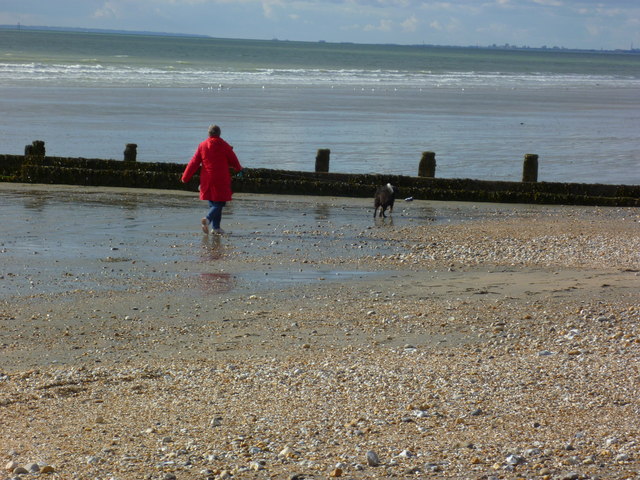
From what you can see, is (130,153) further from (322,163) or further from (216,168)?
(216,168)

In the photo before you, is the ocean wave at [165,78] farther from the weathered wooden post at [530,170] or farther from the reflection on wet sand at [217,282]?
the reflection on wet sand at [217,282]

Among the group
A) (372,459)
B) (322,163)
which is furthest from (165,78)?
(372,459)

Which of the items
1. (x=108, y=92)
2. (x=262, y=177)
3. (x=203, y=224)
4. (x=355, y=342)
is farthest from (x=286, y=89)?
(x=355, y=342)

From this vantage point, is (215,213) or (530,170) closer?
(215,213)

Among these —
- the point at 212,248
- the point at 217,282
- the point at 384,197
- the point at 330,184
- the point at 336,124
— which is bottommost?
the point at 217,282

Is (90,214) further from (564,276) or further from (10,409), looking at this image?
(10,409)

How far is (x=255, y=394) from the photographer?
656 cm

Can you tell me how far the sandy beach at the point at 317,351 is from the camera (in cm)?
542

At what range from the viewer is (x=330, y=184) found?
17.8m

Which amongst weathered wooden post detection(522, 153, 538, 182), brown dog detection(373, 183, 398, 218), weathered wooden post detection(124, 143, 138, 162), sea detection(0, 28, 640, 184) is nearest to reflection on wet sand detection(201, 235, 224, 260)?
brown dog detection(373, 183, 398, 218)

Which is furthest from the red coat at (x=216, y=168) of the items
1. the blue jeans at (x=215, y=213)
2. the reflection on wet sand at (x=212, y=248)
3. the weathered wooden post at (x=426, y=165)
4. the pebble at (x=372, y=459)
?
the pebble at (x=372, y=459)

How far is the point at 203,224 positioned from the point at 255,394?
22.3 ft

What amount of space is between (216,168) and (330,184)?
468cm

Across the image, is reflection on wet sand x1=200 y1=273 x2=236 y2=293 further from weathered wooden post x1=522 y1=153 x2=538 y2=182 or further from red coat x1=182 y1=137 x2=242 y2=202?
weathered wooden post x1=522 y1=153 x2=538 y2=182
